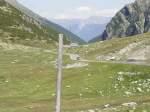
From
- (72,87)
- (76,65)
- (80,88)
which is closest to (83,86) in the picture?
(80,88)

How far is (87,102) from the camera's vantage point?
6675 cm

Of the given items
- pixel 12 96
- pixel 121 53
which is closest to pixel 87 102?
pixel 12 96

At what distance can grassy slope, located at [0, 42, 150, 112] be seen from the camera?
6619cm

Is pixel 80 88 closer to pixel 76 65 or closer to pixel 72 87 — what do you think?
pixel 72 87

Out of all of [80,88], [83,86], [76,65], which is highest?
[76,65]

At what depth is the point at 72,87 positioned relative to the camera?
→ 8488 cm

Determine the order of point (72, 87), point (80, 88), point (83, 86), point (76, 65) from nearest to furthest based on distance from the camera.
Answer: point (80, 88) → point (83, 86) → point (72, 87) → point (76, 65)

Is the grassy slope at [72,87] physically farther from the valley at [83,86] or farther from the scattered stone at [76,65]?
the scattered stone at [76,65]

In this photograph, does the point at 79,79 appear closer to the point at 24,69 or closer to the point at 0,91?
the point at 0,91

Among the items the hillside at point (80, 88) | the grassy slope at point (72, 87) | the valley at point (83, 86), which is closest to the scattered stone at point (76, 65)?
the valley at point (83, 86)

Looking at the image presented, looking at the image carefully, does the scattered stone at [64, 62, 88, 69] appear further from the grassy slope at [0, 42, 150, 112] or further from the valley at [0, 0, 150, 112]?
the grassy slope at [0, 42, 150, 112]

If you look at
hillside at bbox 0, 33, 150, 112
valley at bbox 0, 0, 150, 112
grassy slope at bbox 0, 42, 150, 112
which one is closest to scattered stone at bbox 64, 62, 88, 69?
valley at bbox 0, 0, 150, 112

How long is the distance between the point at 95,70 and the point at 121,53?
29864 mm

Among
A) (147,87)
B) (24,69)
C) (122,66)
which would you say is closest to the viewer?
(147,87)
